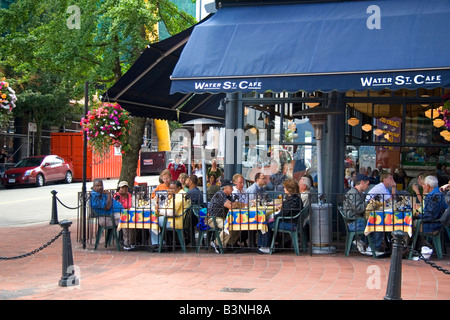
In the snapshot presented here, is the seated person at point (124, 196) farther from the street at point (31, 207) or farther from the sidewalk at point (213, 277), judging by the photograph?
the street at point (31, 207)

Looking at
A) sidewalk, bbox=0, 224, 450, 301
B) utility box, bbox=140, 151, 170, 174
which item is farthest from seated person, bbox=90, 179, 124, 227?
utility box, bbox=140, 151, 170, 174

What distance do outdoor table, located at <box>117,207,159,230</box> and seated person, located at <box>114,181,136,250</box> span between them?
0.24m

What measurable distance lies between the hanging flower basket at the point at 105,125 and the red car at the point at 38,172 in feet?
58.3

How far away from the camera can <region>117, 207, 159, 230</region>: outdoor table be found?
10430 millimetres

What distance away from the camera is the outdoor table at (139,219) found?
10.4 m

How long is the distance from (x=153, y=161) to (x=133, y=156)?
2326 cm

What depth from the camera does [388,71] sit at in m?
8.91

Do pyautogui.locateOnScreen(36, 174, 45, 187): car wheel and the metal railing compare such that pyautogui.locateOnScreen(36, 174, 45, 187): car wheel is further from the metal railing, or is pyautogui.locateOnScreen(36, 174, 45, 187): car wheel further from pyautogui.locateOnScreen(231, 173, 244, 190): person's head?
pyautogui.locateOnScreen(231, 173, 244, 190): person's head

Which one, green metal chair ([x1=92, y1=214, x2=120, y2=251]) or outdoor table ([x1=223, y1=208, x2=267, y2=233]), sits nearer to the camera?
outdoor table ([x1=223, y1=208, x2=267, y2=233])

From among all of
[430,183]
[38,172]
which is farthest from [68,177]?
[430,183]

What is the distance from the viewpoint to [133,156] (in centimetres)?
1612

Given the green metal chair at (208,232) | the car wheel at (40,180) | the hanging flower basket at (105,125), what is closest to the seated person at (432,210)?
the green metal chair at (208,232)

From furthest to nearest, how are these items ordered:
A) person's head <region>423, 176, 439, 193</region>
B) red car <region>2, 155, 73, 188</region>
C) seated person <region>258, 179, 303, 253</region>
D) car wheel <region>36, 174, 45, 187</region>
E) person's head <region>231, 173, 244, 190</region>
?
car wheel <region>36, 174, 45, 187</region>
red car <region>2, 155, 73, 188</region>
person's head <region>231, 173, 244, 190</region>
person's head <region>423, 176, 439, 193</region>
seated person <region>258, 179, 303, 253</region>
